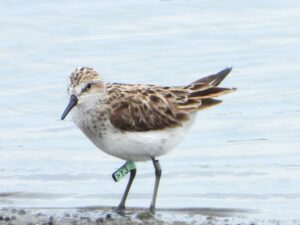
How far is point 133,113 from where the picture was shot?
35.4ft

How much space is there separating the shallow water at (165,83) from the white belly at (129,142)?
0.97 m

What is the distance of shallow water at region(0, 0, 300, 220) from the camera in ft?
40.1

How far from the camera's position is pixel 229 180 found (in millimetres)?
12516

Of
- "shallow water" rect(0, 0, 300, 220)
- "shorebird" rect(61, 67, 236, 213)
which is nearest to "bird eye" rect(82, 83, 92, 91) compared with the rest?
"shorebird" rect(61, 67, 236, 213)

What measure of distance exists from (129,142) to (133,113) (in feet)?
1.15

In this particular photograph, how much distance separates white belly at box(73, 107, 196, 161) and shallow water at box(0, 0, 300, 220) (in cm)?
97

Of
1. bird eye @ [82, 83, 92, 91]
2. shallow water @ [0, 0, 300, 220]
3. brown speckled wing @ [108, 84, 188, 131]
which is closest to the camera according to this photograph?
bird eye @ [82, 83, 92, 91]

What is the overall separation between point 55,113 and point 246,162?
3172mm

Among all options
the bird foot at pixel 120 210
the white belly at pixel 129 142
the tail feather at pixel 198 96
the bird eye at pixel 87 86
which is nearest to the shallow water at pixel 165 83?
the bird foot at pixel 120 210

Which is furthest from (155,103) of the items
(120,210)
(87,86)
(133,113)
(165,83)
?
(165,83)

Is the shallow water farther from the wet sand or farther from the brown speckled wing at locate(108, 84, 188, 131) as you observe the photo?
the brown speckled wing at locate(108, 84, 188, 131)

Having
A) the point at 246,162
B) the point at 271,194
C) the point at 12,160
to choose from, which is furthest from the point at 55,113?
the point at 271,194

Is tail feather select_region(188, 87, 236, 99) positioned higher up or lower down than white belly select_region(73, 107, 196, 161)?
higher up

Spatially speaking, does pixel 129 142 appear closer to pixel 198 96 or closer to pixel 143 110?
pixel 143 110
